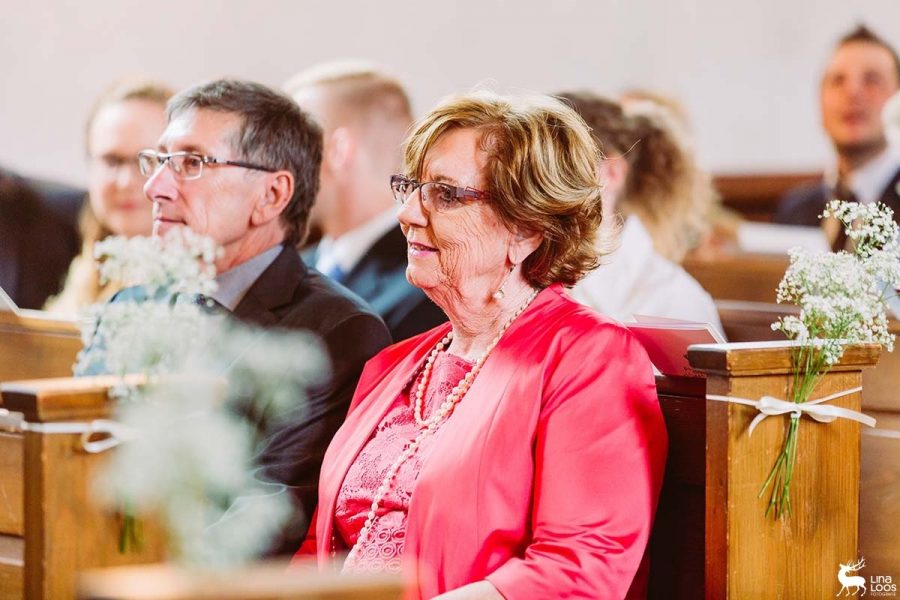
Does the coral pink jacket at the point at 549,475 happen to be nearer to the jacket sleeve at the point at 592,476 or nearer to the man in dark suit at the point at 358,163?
the jacket sleeve at the point at 592,476

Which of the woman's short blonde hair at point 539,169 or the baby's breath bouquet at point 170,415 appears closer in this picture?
the baby's breath bouquet at point 170,415

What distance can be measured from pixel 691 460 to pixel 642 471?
0.19 meters

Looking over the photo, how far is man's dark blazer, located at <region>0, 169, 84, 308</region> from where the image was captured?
15.5ft

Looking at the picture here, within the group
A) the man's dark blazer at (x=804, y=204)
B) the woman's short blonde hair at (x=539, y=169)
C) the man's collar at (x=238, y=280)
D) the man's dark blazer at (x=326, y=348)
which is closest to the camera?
the woman's short blonde hair at (x=539, y=169)

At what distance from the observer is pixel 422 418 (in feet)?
7.41

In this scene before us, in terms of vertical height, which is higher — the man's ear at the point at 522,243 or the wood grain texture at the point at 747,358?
the man's ear at the point at 522,243

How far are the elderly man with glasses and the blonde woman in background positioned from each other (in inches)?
55.2

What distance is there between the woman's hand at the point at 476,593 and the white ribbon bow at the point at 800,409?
0.45 meters

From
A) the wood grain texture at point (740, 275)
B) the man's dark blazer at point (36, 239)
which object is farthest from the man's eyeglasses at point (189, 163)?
the wood grain texture at point (740, 275)

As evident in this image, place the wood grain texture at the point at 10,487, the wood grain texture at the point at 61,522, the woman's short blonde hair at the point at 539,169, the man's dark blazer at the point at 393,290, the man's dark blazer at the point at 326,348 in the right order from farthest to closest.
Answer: the man's dark blazer at the point at 393,290 → the man's dark blazer at the point at 326,348 → the wood grain texture at the point at 10,487 → the woman's short blonde hair at the point at 539,169 → the wood grain texture at the point at 61,522

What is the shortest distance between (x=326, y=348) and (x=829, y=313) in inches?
42.2

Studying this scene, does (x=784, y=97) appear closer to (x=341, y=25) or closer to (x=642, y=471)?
(x=341, y=25)

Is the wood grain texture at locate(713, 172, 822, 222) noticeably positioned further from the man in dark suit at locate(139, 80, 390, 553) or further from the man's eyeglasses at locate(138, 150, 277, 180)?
the man's eyeglasses at locate(138, 150, 277, 180)

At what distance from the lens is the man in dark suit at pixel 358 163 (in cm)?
441
